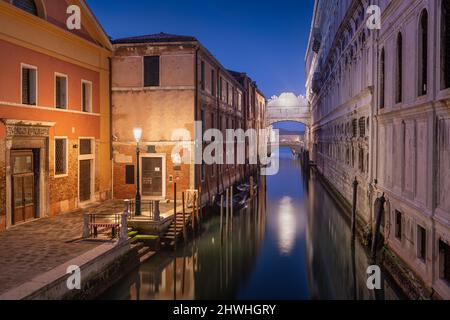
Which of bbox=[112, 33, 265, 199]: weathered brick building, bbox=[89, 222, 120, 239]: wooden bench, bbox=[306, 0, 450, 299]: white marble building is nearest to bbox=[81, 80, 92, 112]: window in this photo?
bbox=[112, 33, 265, 199]: weathered brick building

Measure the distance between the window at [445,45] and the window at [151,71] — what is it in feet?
44.5

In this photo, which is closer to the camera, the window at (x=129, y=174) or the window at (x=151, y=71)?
the window at (x=151, y=71)

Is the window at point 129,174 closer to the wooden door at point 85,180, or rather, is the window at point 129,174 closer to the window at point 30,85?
the wooden door at point 85,180

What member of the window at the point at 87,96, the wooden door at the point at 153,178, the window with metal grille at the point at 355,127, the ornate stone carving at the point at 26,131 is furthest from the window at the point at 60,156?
the window with metal grille at the point at 355,127

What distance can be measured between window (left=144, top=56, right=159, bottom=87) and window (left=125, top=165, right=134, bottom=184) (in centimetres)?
390

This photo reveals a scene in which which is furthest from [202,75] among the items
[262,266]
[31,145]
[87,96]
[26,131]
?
[262,266]

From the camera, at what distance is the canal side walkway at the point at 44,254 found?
8.98m

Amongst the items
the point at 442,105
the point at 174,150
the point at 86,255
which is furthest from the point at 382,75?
the point at 86,255

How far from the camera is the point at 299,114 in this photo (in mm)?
66750

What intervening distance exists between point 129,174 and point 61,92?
16.3 feet

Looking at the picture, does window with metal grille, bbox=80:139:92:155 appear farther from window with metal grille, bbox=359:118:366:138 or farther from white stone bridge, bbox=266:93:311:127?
white stone bridge, bbox=266:93:311:127

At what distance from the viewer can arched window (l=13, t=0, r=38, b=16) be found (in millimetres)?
14772

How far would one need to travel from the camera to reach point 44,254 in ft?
37.4
